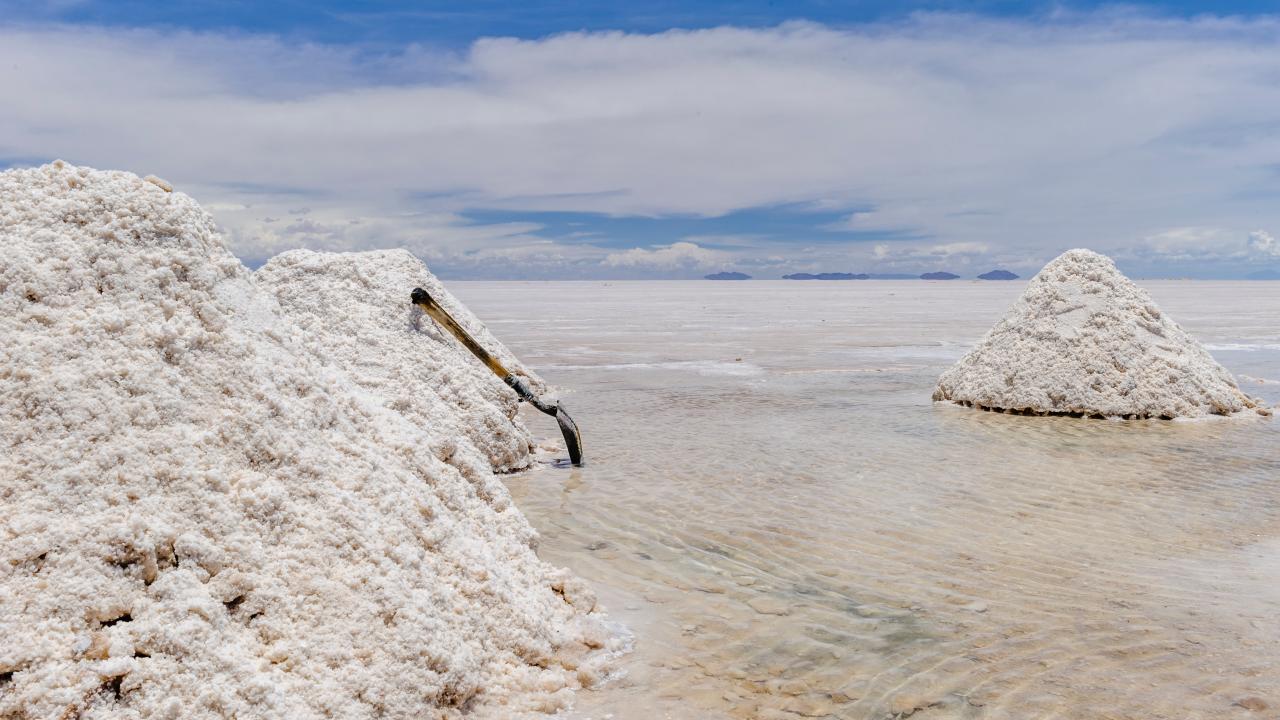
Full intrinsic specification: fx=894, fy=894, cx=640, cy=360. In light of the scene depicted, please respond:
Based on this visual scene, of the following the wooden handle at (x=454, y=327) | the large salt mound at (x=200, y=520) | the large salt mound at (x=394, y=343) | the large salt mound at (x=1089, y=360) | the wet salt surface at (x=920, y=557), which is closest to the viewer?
the large salt mound at (x=200, y=520)

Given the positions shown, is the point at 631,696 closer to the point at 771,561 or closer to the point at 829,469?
the point at 771,561

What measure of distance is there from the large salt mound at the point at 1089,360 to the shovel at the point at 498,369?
224 inches

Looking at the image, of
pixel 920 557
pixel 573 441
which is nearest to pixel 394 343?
pixel 573 441

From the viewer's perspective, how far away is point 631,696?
357 cm

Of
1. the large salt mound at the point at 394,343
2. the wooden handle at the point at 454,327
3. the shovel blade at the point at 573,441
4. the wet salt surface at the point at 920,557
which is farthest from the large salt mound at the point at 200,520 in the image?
the shovel blade at the point at 573,441

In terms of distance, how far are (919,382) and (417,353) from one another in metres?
9.11

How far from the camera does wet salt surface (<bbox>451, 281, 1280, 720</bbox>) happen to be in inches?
145

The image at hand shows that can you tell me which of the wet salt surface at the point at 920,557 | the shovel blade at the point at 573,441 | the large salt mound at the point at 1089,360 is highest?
the large salt mound at the point at 1089,360

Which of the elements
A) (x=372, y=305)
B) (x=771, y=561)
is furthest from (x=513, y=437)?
(x=771, y=561)

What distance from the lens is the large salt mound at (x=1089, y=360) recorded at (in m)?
10.4

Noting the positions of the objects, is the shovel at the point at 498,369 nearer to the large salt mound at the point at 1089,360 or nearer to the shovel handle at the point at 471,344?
the shovel handle at the point at 471,344

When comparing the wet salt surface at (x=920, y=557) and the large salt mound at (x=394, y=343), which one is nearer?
the wet salt surface at (x=920, y=557)

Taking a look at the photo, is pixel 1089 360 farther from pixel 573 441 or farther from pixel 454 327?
pixel 454 327

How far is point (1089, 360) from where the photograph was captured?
10.7m
